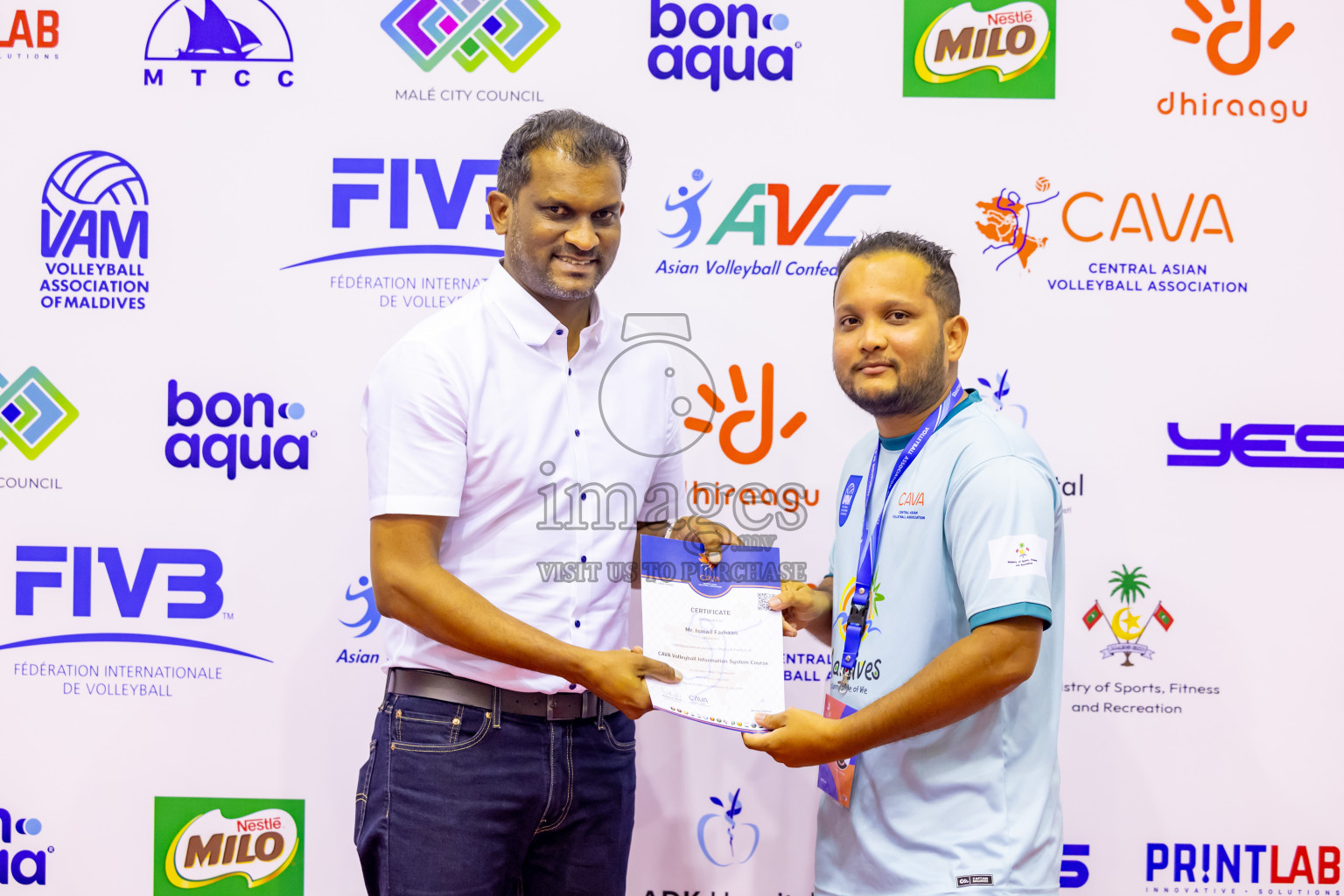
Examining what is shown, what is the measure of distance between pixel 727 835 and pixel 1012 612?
1.56 metres

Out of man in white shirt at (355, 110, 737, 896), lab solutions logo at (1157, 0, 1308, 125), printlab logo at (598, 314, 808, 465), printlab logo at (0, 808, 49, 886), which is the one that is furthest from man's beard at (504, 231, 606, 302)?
printlab logo at (0, 808, 49, 886)

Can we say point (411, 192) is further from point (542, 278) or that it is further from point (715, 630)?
point (715, 630)

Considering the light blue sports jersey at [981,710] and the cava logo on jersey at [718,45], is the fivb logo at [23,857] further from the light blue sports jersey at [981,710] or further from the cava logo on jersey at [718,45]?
the cava logo on jersey at [718,45]

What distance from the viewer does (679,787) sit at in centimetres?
290

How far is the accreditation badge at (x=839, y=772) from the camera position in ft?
6.13

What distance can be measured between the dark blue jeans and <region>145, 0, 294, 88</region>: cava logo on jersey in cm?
182

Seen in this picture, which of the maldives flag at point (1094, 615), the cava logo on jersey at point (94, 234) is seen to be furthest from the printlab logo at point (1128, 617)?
the cava logo on jersey at point (94, 234)

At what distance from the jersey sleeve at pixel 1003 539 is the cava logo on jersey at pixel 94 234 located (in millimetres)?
2360

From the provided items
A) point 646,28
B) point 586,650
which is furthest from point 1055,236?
point 586,650

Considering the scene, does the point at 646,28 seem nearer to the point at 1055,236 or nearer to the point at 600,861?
the point at 1055,236

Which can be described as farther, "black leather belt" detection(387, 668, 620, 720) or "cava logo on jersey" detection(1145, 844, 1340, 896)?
"cava logo on jersey" detection(1145, 844, 1340, 896)

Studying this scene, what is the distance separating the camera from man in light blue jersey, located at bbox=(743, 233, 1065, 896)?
1.70 metres

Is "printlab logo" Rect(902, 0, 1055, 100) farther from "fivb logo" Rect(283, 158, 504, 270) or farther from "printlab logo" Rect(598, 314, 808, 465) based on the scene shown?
"fivb logo" Rect(283, 158, 504, 270)

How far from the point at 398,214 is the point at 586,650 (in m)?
A: 1.46
